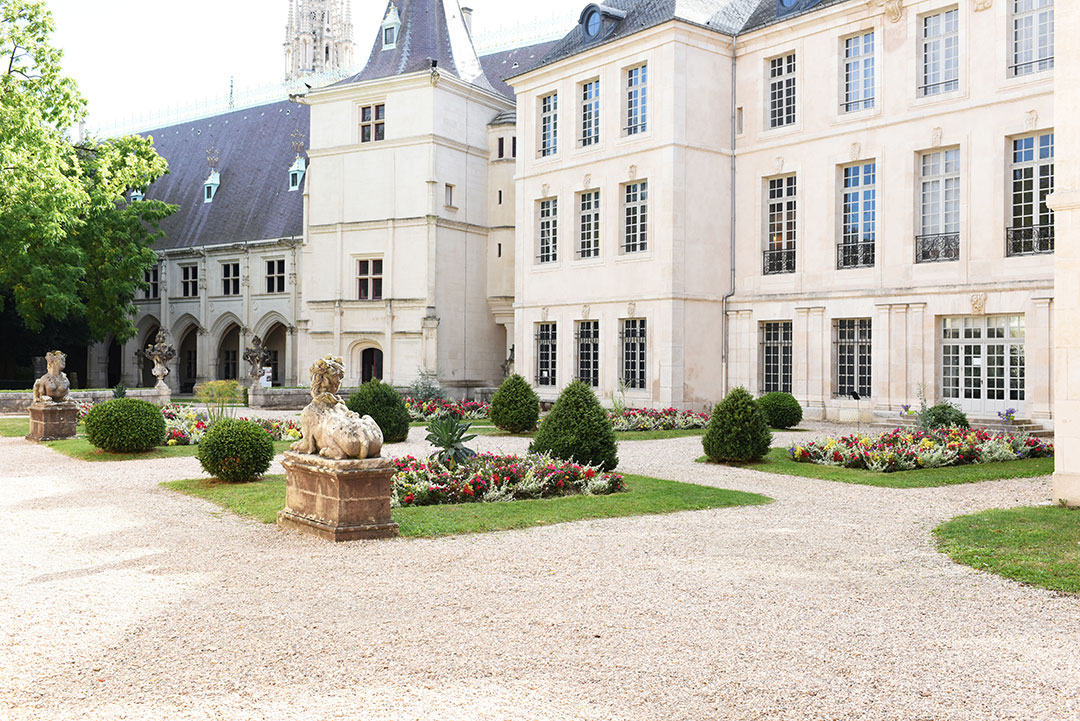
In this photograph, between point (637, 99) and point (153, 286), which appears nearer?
point (637, 99)

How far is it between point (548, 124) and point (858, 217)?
376 inches

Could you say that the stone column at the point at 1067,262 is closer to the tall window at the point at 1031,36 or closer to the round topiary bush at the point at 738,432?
the round topiary bush at the point at 738,432

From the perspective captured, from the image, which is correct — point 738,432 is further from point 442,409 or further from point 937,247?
point 442,409

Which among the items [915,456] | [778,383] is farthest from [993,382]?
[915,456]

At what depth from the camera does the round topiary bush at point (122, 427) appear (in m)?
14.3

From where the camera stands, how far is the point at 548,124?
27.4 metres

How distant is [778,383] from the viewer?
23344 mm

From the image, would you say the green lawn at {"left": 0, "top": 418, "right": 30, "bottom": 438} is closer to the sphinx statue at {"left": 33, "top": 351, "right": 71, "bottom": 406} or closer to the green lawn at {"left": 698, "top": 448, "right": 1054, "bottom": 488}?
the sphinx statue at {"left": 33, "top": 351, "right": 71, "bottom": 406}

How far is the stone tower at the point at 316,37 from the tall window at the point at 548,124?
30.4 metres

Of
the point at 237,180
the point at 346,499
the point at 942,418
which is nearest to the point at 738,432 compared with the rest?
the point at 942,418

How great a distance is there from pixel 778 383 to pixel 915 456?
1013 cm

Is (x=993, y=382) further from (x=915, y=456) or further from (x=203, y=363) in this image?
(x=203, y=363)

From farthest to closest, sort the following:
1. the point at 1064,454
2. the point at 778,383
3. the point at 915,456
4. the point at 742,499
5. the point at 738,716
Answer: the point at 778,383
the point at 915,456
the point at 742,499
the point at 1064,454
the point at 738,716

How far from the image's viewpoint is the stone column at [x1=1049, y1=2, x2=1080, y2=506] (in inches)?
369
